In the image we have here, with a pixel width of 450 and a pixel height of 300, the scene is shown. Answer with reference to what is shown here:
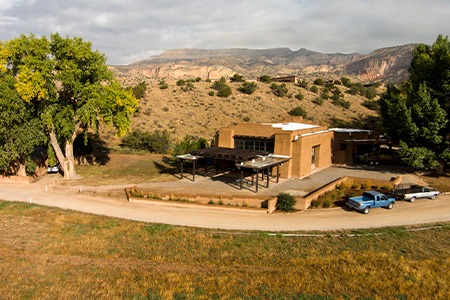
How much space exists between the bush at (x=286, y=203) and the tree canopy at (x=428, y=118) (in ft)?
48.2

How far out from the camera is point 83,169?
3900cm

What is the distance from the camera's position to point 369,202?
22656mm

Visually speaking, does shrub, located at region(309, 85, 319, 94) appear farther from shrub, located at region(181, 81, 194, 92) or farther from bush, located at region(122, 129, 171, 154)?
bush, located at region(122, 129, 171, 154)

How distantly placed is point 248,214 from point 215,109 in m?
48.0

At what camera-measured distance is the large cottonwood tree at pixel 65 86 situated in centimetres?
3042

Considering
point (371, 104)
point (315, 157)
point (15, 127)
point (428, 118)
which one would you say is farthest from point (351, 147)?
point (371, 104)

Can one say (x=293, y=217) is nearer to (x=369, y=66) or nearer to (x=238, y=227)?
(x=238, y=227)

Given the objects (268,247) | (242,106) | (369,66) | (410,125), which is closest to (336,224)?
(268,247)

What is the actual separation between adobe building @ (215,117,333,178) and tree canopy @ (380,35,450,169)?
8077mm

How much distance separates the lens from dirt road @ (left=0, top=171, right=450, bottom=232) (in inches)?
818

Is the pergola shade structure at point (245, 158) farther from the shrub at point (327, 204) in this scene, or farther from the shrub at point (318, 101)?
the shrub at point (318, 101)

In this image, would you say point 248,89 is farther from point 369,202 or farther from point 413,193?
point 369,202

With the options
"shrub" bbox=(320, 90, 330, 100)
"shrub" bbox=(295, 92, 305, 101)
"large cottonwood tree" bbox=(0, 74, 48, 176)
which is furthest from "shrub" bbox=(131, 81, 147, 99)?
"shrub" bbox=(320, 90, 330, 100)

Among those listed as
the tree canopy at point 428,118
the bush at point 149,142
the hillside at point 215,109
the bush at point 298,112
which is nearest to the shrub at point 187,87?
the hillside at point 215,109
